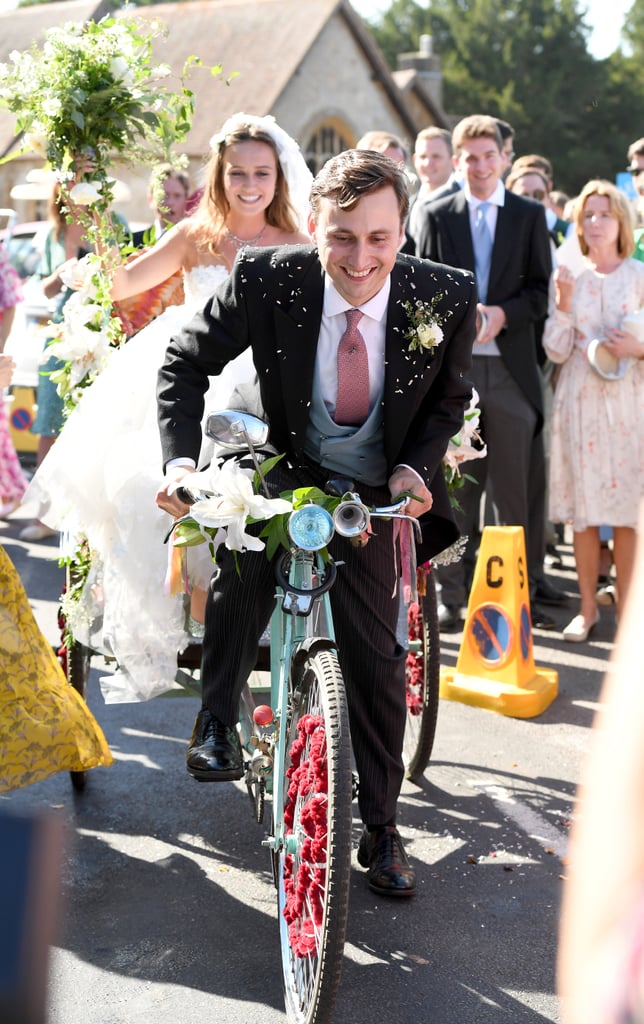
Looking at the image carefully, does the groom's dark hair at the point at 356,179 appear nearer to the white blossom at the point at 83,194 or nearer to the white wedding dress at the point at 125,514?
the white wedding dress at the point at 125,514

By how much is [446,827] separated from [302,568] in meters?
1.65

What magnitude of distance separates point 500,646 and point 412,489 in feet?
8.66

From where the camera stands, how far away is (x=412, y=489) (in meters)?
3.93

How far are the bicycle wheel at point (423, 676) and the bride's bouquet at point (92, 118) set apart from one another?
1.56m

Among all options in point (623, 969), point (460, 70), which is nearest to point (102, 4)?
Result: point (460, 70)

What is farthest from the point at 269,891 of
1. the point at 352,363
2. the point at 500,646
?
the point at 500,646

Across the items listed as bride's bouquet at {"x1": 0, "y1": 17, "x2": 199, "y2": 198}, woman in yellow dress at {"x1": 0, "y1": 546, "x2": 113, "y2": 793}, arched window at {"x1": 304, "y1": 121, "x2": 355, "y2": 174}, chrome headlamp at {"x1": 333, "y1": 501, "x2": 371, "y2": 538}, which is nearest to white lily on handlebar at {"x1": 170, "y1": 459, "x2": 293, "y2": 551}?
chrome headlamp at {"x1": 333, "y1": 501, "x2": 371, "y2": 538}

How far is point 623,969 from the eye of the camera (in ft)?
3.70

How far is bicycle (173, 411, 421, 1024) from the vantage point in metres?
3.28

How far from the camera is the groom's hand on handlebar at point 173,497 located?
12.4 feet

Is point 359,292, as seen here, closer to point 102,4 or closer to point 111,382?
point 111,382

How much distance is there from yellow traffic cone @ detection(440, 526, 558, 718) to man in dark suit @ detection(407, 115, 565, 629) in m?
0.97

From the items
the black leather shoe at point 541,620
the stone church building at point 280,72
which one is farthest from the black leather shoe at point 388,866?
the stone church building at point 280,72

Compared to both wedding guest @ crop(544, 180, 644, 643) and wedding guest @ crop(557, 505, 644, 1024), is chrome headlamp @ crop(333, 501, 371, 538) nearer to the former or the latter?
wedding guest @ crop(557, 505, 644, 1024)
